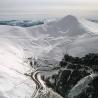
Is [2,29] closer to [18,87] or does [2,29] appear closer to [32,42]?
[32,42]

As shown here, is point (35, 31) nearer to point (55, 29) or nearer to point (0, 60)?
point (55, 29)

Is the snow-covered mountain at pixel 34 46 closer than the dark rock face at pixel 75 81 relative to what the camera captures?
No

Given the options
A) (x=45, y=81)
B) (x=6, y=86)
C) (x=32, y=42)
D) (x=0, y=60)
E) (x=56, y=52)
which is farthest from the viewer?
(x=32, y=42)

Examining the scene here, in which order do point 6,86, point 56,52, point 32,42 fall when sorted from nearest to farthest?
point 6,86 < point 56,52 < point 32,42

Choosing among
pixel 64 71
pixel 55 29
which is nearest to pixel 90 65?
pixel 64 71

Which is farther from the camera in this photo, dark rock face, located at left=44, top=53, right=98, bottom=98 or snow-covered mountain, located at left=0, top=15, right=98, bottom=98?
snow-covered mountain, located at left=0, top=15, right=98, bottom=98

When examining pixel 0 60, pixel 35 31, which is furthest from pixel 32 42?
pixel 0 60

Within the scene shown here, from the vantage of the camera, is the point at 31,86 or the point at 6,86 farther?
the point at 31,86
